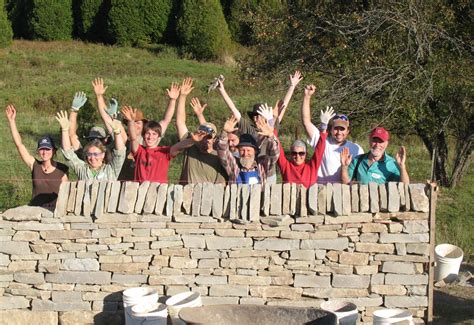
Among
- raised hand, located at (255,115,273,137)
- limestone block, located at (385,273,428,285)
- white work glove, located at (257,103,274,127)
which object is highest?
white work glove, located at (257,103,274,127)

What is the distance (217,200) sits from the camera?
7090 millimetres

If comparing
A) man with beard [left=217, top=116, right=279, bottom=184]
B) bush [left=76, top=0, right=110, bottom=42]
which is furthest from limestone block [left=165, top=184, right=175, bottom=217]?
bush [left=76, top=0, right=110, bottom=42]

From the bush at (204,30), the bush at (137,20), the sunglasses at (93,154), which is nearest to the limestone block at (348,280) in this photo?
the sunglasses at (93,154)

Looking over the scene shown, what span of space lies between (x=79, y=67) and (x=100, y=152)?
81.8 ft

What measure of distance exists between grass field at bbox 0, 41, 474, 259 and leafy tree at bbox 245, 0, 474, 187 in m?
0.79

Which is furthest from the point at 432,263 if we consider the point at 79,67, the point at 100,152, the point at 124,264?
the point at 79,67

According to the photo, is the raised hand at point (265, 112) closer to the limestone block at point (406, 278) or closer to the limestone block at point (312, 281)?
the limestone block at point (312, 281)

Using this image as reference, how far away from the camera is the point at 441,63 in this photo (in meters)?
13.1

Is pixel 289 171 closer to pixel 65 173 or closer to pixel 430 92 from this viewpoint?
pixel 65 173

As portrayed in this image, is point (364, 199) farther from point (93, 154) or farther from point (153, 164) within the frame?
point (93, 154)

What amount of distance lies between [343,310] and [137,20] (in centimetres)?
3190

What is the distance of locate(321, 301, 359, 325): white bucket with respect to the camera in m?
6.62

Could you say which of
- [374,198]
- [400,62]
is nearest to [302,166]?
[374,198]

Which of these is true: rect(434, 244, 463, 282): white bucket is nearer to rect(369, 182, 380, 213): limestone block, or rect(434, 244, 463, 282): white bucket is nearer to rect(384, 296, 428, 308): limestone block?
rect(384, 296, 428, 308): limestone block
